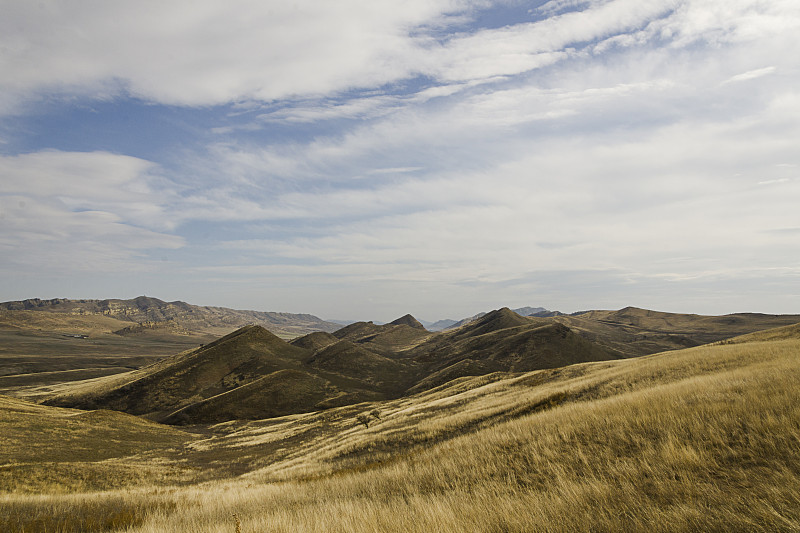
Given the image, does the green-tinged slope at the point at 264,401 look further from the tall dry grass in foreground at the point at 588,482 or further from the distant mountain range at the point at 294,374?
the tall dry grass in foreground at the point at 588,482

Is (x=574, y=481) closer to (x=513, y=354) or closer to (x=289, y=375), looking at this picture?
(x=289, y=375)

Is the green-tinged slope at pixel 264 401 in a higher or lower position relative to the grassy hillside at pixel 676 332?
lower

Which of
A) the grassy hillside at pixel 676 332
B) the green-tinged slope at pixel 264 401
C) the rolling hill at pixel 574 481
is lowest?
the green-tinged slope at pixel 264 401

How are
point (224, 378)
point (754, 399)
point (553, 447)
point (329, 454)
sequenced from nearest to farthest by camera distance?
point (754, 399), point (553, 447), point (329, 454), point (224, 378)

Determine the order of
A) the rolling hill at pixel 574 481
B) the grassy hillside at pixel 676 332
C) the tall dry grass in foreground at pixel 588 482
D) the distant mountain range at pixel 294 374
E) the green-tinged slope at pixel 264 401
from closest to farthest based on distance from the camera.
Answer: the tall dry grass in foreground at pixel 588 482, the rolling hill at pixel 574 481, the green-tinged slope at pixel 264 401, the distant mountain range at pixel 294 374, the grassy hillside at pixel 676 332

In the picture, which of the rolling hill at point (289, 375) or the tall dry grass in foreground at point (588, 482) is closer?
the tall dry grass in foreground at point (588, 482)

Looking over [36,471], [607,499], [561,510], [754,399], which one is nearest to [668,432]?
[754,399]

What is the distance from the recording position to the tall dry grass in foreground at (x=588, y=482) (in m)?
5.61

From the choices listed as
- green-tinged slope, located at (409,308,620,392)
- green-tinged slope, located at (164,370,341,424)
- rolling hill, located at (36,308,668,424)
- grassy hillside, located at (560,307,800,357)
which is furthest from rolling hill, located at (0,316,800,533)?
grassy hillside, located at (560,307,800,357)

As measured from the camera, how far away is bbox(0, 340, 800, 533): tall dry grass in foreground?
561cm

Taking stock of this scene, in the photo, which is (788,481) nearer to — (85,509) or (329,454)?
(85,509)

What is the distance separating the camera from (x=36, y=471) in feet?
69.7

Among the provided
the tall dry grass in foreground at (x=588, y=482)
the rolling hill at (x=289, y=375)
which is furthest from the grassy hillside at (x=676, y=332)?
the tall dry grass in foreground at (x=588, y=482)

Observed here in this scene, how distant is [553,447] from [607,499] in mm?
4235
